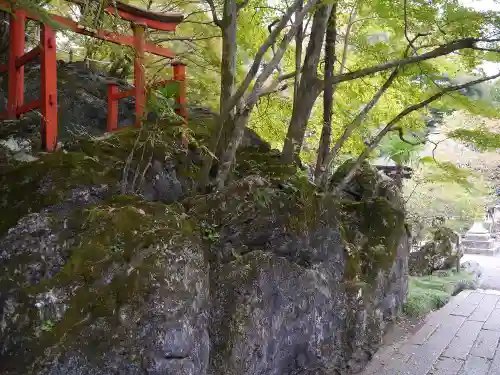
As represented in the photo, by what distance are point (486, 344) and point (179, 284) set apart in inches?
220

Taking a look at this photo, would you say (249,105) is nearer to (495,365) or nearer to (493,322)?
(495,365)

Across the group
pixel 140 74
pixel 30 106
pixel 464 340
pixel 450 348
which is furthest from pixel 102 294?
pixel 464 340

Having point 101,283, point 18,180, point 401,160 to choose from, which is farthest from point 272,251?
point 401,160

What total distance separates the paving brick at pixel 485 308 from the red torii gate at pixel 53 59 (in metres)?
6.91

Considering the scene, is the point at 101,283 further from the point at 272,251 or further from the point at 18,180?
the point at 272,251

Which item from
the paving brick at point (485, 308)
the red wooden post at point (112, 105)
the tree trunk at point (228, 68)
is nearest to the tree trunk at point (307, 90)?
the tree trunk at point (228, 68)

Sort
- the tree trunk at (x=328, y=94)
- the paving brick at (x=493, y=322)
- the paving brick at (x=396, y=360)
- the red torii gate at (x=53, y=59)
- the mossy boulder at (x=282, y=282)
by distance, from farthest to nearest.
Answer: the paving brick at (x=493, y=322)
the tree trunk at (x=328, y=94)
the paving brick at (x=396, y=360)
the red torii gate at (x=53, y=59)
the mossy boulder at (x=282, y=282)

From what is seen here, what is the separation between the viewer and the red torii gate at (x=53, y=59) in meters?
4.01

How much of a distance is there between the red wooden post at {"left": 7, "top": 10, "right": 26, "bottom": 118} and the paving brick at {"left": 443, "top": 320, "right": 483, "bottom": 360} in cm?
663

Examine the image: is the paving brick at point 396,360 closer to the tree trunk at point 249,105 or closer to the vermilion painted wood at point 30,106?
the tree trunk at point 249,105

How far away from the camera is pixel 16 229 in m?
3.29

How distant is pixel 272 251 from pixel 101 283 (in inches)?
73.4

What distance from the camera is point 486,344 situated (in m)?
6.47

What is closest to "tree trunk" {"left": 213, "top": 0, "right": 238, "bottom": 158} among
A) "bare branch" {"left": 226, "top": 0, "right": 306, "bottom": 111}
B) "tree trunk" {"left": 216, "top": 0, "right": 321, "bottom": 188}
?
"tree trunk" {"left": 216, "top": 0, "right": 321, "bottom": 188}
